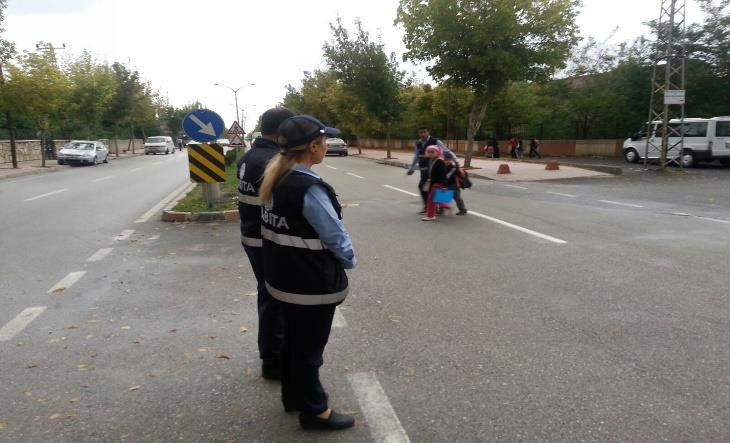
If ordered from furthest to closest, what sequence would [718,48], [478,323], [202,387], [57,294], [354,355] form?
[718,48], [57,294], [478,323], [354,355], [202,387]

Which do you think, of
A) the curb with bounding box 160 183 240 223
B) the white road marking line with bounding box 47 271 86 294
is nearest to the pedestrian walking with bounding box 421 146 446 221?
the curb with bounding box 160 183 240 223

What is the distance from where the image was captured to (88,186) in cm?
1747

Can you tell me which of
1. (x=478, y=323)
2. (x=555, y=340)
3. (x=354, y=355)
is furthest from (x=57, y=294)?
(x=555, y=340)

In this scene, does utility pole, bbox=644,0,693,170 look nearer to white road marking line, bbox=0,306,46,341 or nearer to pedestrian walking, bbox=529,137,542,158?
pedestrian walking, bbox=529,137,542,158

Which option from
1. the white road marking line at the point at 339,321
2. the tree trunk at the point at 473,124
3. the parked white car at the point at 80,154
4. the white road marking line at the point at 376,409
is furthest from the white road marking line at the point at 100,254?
the parked white car at the point at 80,154

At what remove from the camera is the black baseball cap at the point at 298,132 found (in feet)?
8.83

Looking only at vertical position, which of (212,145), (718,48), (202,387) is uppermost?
(718,48)

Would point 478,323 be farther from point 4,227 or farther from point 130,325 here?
point 4,227

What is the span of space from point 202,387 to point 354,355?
3.49 ft

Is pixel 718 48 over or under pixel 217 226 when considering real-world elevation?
over

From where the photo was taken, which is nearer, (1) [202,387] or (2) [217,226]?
(1) [202,387]

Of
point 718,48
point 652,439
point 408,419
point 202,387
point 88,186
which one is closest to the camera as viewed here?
point 652,439

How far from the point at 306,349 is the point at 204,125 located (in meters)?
8.40

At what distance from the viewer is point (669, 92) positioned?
19578 mm
